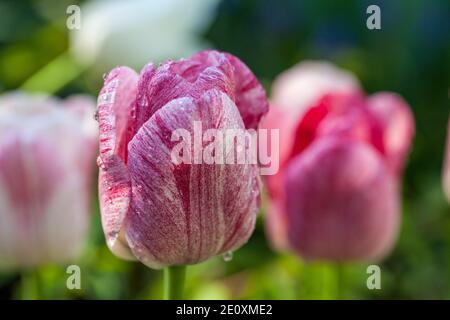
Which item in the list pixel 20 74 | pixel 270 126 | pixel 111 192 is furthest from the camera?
pixel 20 74

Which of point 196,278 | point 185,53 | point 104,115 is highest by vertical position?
point 185,53

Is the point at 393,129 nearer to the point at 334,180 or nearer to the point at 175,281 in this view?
the point at 334,180

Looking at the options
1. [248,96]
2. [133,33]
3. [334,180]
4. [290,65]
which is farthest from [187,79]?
[290,65]

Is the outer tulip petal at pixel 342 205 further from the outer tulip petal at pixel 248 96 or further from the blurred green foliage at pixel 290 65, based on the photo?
the outer tulip petal at pixel 248 96

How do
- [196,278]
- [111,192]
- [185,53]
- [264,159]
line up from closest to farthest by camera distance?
[111,192], [264,159], [196,278], [185,53]

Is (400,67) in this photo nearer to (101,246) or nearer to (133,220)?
(101,246)

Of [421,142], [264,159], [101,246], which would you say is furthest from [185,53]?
[264,159]

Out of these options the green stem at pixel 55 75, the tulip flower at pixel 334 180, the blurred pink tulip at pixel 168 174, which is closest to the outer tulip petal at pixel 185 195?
the blurred pink tulip at pixel 168 174

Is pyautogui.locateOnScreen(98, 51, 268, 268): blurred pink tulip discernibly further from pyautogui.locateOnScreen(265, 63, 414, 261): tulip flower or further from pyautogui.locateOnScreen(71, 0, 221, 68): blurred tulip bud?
pyautogui.locateOnScreen(71, 0, 221, 68): blurred tulip bud
